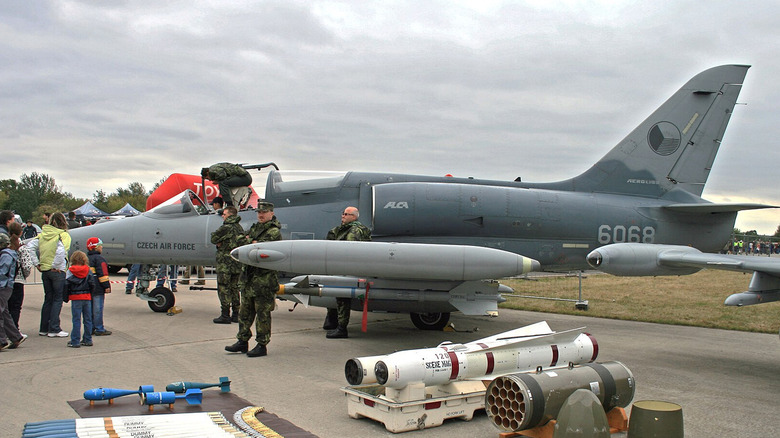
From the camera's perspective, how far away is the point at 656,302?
16.4 meters

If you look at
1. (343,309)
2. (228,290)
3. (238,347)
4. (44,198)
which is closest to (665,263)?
(343,309)

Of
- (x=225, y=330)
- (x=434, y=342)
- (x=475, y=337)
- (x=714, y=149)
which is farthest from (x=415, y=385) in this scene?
(x=714, y=149)

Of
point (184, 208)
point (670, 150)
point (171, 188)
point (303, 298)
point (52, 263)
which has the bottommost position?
point (303, 298)

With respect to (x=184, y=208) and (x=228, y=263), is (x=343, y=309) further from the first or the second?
(x=184, y=208)

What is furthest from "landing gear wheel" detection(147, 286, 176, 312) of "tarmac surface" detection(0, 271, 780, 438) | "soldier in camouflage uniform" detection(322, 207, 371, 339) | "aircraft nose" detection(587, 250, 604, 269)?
"aircraft nose" detection(587, 250, 604, 269)

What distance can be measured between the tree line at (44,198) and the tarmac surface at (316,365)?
2821 inches

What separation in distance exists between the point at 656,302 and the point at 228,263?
1199cm

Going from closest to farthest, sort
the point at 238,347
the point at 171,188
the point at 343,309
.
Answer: the point at 238,347 < the point at 343,309 < the point at 171,188

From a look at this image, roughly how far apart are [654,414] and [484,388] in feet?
5.93

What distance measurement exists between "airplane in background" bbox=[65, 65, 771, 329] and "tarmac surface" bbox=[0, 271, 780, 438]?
1.03m

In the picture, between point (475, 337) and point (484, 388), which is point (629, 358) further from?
point (484, 388)

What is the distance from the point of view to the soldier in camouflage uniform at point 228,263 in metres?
10.3

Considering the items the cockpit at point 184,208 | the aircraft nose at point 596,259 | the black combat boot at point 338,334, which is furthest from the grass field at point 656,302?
the cockpit at point 184,208

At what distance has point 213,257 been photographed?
11078 mm
